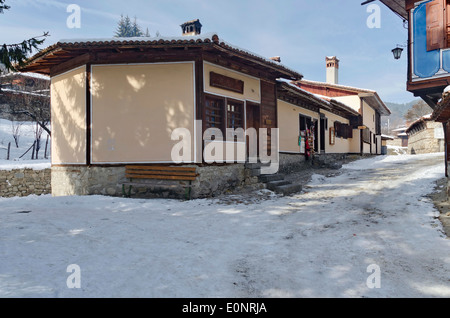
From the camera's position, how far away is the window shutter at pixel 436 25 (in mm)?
9180

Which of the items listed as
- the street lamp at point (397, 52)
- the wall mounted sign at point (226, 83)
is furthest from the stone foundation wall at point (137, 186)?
the street lamp at point (397, 52)

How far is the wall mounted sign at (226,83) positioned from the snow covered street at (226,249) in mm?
3808

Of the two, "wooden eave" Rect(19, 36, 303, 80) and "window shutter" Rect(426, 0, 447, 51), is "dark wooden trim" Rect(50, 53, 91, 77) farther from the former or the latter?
"window shutter" Rect(426, 0, 447, 51)

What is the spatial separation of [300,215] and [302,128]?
374 inches

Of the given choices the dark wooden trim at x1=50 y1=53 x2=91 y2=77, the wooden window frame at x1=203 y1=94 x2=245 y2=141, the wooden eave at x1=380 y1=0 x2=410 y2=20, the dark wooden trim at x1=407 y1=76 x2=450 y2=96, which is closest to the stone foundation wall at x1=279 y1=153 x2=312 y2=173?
the wooden window frame at x1=203 y1=94 x2=245 y2=141

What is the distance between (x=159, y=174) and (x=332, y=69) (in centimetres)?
2232

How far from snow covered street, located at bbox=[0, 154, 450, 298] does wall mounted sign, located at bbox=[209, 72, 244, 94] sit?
3.81m

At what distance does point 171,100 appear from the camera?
8102 mm

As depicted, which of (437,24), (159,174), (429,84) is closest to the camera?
(159,174)

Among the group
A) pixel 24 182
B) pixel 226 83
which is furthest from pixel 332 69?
pixel 24 182

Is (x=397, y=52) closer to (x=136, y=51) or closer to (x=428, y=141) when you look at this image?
(x=136, y=51)

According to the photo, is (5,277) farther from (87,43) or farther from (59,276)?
(87,43)

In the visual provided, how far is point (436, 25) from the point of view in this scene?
935 centimetres

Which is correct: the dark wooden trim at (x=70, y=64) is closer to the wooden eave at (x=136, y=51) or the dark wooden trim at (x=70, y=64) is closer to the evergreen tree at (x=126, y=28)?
the wooden eave at (x=136, y=51)
